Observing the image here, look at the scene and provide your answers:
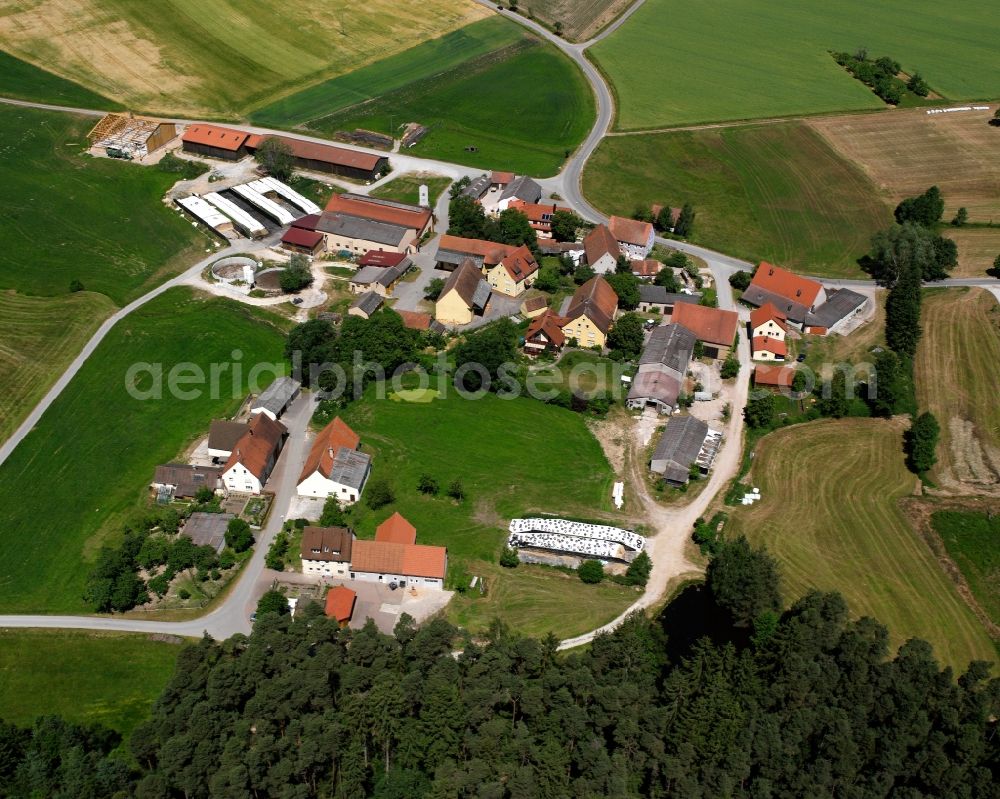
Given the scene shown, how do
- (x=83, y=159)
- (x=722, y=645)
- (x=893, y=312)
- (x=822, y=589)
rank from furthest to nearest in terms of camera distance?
(x=83, y=159) < (x=893, y=312) < (x=822, y=589) < (x=722, y=645)

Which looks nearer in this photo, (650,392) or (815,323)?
(650,392)

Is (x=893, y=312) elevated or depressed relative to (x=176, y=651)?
elevated

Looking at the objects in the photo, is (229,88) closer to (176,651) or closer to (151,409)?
(151,409)

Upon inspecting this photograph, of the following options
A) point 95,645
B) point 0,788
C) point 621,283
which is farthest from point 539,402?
point 0,788

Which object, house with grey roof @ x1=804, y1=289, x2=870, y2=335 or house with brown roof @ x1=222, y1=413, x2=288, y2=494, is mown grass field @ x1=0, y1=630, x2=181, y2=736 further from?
house with grey roof @ x1=804, y1=289, x2=870, y2=335

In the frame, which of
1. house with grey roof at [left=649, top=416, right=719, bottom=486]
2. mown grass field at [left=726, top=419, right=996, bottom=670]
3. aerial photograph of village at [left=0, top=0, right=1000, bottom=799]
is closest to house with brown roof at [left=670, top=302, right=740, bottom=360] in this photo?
aerial photograph of village at [left=0, top=0, right=1000, bottom=799]
